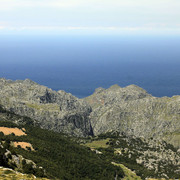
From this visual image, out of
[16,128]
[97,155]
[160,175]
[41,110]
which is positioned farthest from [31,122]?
[160,175]

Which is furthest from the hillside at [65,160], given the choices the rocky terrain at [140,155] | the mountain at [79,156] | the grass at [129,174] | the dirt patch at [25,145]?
the rocky terrain at [140,155]

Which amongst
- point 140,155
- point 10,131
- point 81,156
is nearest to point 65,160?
point 81,156

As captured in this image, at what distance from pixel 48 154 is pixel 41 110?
111994mm

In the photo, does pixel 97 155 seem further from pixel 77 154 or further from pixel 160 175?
pixel 160 175

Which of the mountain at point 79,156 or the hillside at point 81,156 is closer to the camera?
the mountain at point 79,156

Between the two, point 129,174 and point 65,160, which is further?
point 129,174

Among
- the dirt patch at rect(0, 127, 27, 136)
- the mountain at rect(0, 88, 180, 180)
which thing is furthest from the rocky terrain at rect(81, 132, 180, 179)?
the dirt patch at rect(0, 127, 27, 136)

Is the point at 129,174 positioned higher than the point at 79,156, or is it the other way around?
the point at 79,156

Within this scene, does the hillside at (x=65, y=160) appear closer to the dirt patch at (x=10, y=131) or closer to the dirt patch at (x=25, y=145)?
the dirt patch at (x=25, y=145)

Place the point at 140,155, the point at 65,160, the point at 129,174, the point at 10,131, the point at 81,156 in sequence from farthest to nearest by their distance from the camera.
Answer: the point at 140,155, the point at 81,156, the point at 129,174, the point at 10,131, the point at 65,160

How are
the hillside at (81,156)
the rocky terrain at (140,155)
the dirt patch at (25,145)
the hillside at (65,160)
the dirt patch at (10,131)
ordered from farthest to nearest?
the rocky terrain at (140,155)
the dirt patch at (10,131)
the dirt patch at (25,145)
the hillside at (65,160)
the hillside at (81,156)

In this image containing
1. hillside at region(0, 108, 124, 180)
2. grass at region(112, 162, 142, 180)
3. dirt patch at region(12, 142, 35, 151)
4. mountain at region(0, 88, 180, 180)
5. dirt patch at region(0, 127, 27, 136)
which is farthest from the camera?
grass at region(112, 162, 142, 180)

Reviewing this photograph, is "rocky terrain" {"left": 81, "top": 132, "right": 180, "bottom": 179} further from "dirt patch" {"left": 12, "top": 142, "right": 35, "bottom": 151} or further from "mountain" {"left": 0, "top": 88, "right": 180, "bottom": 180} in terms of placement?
"dirt patch" {"left": 12, "top": 142, "right": 35, "bottom": 151}

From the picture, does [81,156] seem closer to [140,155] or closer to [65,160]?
[65,160]
